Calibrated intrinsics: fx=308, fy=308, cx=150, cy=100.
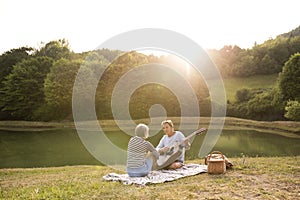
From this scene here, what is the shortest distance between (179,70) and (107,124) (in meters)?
16.0

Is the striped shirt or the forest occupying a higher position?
the forest

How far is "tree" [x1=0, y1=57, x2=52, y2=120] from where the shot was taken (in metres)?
43.8

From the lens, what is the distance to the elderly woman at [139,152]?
310 inches

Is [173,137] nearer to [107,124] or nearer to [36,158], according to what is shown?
[36,158]

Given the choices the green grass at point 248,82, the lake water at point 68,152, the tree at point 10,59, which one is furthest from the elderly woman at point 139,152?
the green grass at point 248,82

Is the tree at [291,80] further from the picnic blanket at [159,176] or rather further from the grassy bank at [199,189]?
the picnic blanket at [159,176]

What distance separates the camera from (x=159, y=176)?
26.6 ft

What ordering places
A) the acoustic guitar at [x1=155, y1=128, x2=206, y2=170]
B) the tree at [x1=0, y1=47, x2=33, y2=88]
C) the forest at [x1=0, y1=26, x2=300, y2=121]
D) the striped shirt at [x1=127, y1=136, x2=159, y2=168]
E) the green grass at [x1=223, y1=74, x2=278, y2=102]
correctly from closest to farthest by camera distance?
1. the striped shirt at [x1=127, y1=136, x2=159, y2=168]
2. the acoustic guitar at [x1=155, y1=128, x2=206, y2=170]
3. the forest at [x1=0, y1=26, x2=300, y2=121]
4. the tree at [x1=0, y1=47, x2=33, y2=88]
5. the green grass at [x1=223, y1=74, x2=278, y2=102]

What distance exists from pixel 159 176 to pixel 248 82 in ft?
174

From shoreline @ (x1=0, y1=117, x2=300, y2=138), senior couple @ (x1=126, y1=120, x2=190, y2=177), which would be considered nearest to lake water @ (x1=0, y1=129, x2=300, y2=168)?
senior couple @ (x1=126, y1=120, x2=190, y2=177)

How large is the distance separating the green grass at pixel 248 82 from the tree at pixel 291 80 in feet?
53.1

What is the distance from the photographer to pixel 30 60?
46031 mm

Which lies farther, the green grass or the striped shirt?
the green grass

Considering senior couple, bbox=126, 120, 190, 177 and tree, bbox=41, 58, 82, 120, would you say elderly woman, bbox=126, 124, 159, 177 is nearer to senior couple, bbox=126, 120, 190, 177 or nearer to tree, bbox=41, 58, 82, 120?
senior couple, bbox=126, 120, 190, 177
